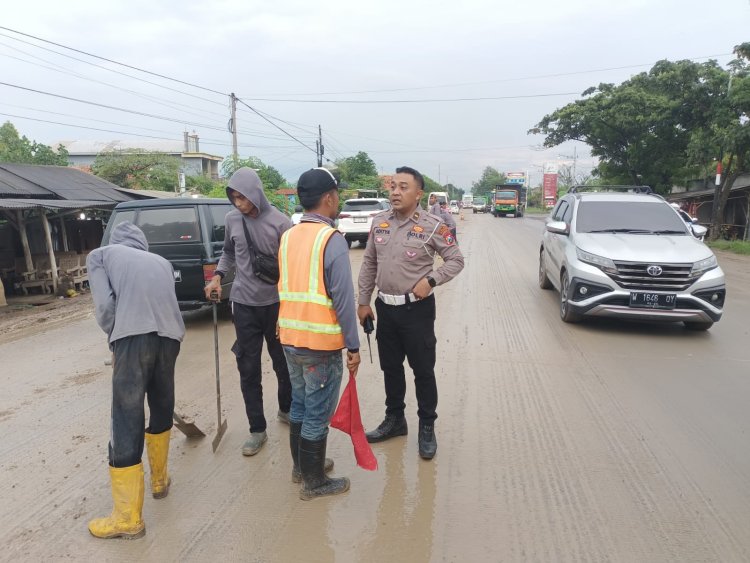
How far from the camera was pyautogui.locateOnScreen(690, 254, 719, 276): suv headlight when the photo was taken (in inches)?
228

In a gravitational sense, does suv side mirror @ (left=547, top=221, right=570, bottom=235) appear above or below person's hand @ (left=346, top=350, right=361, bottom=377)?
above

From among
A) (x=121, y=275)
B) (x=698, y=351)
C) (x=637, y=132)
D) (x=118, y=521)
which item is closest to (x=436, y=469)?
(x=118, y=521)

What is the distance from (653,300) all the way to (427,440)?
149 inches

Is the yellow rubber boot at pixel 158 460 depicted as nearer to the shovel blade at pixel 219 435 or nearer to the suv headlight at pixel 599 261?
the shovel blade at pixel 219 435

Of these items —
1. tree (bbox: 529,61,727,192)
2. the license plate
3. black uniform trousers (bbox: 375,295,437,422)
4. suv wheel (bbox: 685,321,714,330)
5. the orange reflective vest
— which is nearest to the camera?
the orange reflective vest

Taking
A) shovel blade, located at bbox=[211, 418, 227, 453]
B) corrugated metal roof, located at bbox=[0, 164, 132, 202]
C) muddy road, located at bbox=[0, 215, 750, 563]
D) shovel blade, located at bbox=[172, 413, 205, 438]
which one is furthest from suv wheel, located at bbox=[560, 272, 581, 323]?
corrugated metal roof, located at bbox=[0, 164, 132, 202]

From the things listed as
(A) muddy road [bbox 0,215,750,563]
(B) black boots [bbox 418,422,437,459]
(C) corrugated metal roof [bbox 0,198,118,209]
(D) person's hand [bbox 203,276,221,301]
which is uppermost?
(C) corrugated metal roof [bbox 0,198,118,209]

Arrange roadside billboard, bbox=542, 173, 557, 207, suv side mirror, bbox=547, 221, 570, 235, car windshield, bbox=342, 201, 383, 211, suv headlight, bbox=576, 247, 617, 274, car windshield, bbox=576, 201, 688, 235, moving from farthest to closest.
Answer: roadside billboard, bbox=542, 173, 557, 207, car windshield, bbox=342, 201, 383, 211, suv side mirror, bbox=547, 221, 570, 235, car windshield, bbox=576, 201, 688, 235, suv headlight, bbox=576, 247, 617, 274

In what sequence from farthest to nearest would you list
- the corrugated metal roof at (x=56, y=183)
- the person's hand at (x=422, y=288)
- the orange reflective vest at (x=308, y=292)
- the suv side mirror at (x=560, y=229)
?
the corrugated metal roof at (x=56, y=183) → the suv side mirror at (x=560, y=229) → the person's hand at (x=422, y=288) → the orange reflective vest at (x=308, y=292)

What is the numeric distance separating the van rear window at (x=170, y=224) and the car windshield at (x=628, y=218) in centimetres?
513

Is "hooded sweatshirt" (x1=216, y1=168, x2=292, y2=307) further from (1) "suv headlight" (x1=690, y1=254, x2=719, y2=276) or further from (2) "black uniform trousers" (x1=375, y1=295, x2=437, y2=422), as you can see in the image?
(1) "suv headlight" (x1=690, y1=254, x2=719, y2=276)

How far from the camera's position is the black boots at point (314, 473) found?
2840mm

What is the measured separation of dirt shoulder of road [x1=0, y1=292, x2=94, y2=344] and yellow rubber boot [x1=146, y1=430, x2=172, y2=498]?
5.34 meters

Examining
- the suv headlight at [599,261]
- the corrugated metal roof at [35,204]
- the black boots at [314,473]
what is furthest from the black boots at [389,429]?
the corrugated metal roof at [35,204]
